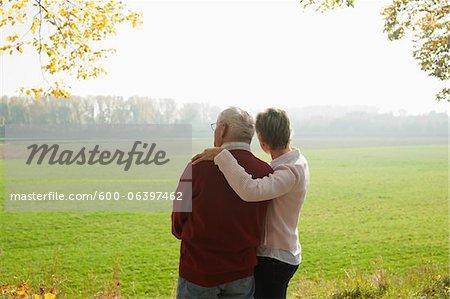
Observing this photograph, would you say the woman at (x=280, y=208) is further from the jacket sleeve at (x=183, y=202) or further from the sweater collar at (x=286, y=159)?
the jacket sleeve at (x=183, y=202)

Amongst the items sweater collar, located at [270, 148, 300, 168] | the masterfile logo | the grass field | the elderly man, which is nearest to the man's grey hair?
the elderly man

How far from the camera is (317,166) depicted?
39.6m

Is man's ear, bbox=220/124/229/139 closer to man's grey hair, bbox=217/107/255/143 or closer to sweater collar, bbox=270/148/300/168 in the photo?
man's grey hair, bbox=217/107/255/143

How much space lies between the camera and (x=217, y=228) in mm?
2219

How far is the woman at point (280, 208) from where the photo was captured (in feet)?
7.86

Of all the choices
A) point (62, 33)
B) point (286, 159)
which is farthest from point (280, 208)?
point (62, 33)

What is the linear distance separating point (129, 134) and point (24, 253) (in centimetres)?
1238

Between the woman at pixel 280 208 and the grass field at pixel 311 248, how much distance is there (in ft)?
8.25

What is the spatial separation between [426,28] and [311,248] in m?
9.22

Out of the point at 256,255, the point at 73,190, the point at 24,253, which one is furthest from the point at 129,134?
the point at 256,255

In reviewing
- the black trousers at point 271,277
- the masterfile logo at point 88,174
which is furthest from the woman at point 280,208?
the masterfile logo at point 88,174

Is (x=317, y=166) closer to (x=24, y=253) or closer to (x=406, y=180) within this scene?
(x=406, y=180)

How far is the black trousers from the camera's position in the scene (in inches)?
98.0

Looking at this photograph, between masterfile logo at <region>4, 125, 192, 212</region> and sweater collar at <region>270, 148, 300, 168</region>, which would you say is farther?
masterfile logo at <region>4, 125, 192, 212</region>
